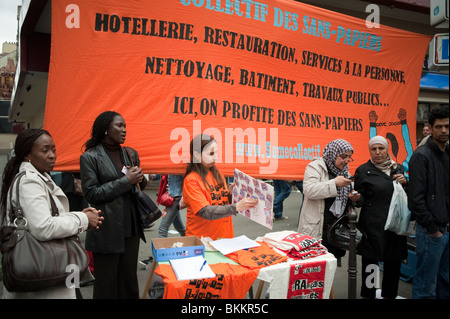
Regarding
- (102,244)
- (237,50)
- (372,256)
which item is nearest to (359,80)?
(237,50)

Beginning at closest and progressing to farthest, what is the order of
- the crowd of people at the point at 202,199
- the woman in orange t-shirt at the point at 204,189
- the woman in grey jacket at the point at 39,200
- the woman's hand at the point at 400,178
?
the woman in grey jacket at the point at 39,200 < the crowd of people at the point at 202,199 < the woman in orange t-shirt at the point at 204,189 < the woman's hand at the point at 400,178

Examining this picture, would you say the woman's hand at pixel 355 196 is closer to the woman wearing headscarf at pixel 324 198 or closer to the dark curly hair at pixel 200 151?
the woman wearing headscarf at pixel 324 198

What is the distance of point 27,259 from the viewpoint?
5.93 feet

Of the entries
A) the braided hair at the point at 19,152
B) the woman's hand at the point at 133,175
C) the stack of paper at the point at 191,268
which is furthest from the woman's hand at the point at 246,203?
the braided hair at the point at 19,152

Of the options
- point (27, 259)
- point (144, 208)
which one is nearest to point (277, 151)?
point (144, 208)

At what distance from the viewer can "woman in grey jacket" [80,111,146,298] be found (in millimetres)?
2652

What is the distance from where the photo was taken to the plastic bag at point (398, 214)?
3.18 m

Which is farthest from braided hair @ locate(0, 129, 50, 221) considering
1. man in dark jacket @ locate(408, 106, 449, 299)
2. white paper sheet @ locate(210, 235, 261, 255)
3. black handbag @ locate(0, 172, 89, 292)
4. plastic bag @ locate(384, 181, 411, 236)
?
plastic bag @ locate(384, 181, 411, 236)

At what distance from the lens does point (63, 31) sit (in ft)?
9.94

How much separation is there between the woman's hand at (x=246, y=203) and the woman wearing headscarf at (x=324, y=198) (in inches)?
39.2

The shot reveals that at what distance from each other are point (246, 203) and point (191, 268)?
2.30 feet

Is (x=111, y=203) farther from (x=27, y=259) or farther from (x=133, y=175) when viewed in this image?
(x=27, y=259)
